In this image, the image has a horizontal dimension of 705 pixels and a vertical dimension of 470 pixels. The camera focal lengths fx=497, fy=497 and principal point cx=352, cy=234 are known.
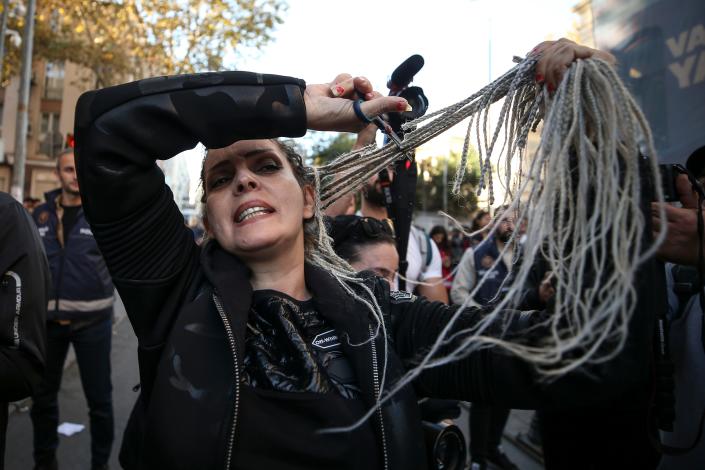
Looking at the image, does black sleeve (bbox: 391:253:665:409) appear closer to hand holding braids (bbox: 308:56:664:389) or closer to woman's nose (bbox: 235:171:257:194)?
hand holding braids (bbox: 308:56:664:389)

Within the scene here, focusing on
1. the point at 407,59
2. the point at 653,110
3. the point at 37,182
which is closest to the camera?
the point at 407,59

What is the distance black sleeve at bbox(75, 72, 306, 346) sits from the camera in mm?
1325

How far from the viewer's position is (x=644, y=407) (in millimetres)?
1692

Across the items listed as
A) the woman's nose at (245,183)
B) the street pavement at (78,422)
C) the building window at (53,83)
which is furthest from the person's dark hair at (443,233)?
the building window at (53,83)

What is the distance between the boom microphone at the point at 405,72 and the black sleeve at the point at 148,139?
0.55 meters

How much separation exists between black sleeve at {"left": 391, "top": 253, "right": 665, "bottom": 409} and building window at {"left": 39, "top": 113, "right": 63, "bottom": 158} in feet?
105

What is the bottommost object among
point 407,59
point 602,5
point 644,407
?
point 644,407

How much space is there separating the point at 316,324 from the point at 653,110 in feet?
9.30

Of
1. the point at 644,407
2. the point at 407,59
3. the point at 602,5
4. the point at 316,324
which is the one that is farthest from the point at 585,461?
the point at 602,5

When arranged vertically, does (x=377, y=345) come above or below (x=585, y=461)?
above

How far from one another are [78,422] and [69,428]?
173 mm

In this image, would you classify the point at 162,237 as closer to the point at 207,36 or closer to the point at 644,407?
the point at 644,407

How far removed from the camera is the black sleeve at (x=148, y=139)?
1325 mm

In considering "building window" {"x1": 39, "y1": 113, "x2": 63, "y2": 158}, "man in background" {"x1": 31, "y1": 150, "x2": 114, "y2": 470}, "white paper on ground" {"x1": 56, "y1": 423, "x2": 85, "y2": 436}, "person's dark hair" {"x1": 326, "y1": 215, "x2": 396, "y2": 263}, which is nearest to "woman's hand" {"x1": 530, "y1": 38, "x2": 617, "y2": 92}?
"person's dark hair" {"x1": 326, "y1": 215, "x2": 396, "y2": 263}
